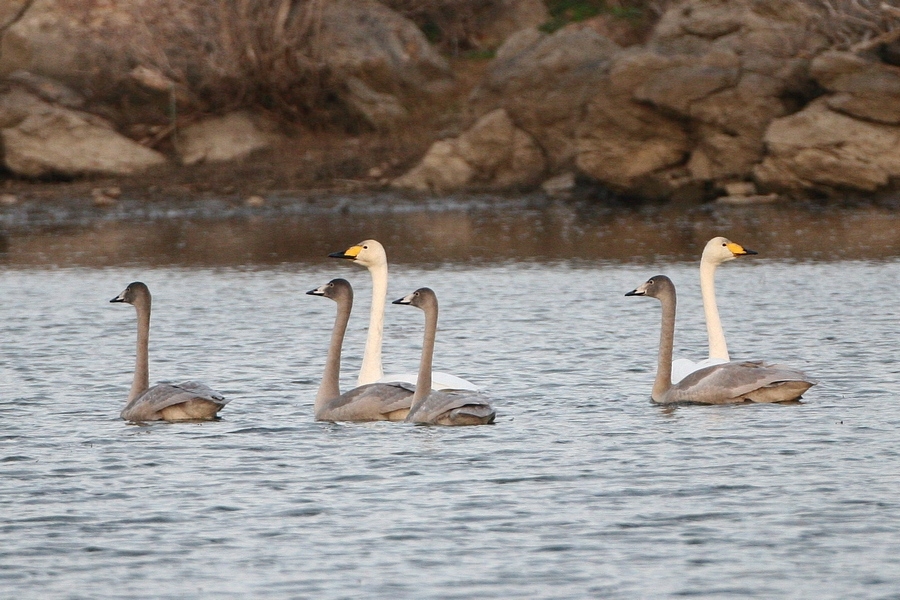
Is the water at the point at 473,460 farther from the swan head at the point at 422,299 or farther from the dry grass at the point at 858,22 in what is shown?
the dry grass at the point at 858,22

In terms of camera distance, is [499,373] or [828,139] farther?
[828,139]

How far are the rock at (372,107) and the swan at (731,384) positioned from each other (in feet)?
79.2

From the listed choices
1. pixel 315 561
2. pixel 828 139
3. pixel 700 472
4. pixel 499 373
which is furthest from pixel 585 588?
pixel 828 139

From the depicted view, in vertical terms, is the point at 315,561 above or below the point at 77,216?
below

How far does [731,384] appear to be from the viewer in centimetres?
1148

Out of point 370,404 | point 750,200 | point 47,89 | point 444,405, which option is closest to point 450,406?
point 444,405

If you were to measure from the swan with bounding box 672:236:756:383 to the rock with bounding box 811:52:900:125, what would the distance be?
16.9 meters

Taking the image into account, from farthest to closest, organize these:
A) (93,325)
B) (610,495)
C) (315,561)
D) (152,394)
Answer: (93,325)
(152,394)
(610,495)
(315,561)

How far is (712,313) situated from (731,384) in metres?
1.37

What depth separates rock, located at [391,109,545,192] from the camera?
1302 inches

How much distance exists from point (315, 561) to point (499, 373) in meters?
6.07

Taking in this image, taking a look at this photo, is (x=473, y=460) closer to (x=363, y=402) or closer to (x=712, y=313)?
(x=363, y=402)

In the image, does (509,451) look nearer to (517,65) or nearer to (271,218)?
(271,218)

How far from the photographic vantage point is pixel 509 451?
10133 mm
